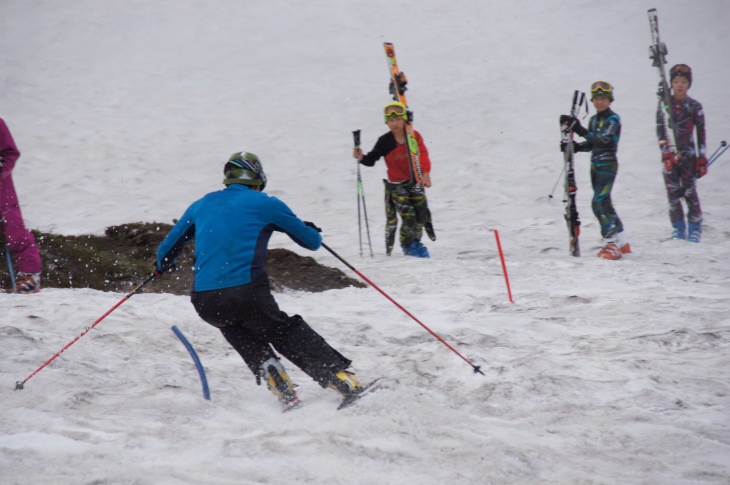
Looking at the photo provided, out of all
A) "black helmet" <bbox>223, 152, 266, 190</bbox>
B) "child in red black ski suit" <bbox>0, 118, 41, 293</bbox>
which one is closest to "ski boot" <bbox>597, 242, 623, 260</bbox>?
"black helmet" <bbox>223, 152, 266, 190</bbox>

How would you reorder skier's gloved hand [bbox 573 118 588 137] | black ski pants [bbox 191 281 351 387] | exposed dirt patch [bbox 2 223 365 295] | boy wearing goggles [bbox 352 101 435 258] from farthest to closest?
boy wearing goggles [bbox 352 101 435 258]
skier's gloved hand [bbox 573 118 588 137]
exposed dirt patch [bbox 2 223 365 295]
black ski pants [bbox 191 281 351 387]

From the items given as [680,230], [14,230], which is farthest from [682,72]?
[14,230]

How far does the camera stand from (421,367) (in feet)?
17.0

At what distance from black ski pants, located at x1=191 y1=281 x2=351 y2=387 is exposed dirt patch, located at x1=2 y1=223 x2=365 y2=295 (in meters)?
3.36

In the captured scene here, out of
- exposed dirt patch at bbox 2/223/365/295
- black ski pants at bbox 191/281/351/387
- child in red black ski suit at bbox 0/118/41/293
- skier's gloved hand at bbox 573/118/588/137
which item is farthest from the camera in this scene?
skier's gloved hand at bbox 573/118/588/137

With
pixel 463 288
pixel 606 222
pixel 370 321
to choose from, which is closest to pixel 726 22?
pixel 606 222

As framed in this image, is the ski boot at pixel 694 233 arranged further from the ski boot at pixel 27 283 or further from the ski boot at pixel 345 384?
the ski boot at pixel 27 283

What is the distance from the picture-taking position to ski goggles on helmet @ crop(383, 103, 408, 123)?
9.34m

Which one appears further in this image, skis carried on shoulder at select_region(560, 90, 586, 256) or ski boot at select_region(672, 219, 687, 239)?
ski boot at select_region(672, 219, 687, 239)

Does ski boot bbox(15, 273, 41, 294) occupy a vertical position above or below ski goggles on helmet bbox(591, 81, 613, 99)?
below

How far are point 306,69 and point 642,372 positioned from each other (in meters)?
17.5

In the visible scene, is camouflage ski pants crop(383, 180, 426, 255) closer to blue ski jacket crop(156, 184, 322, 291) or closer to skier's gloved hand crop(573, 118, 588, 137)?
skier's gloved hand crop(573, 118, 588, 137)

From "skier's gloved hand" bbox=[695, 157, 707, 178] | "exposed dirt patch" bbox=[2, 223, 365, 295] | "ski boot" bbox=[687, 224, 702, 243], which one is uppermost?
"skier's gloved hand" bbox=[695, 157, 707, 178]

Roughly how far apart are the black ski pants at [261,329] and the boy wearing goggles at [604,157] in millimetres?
5731
